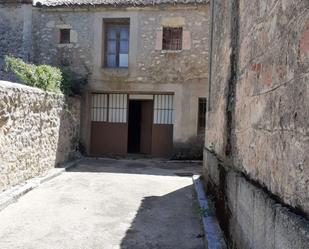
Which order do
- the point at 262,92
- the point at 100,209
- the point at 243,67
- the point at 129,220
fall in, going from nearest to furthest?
the point at 262,92 < the point at 243,67 < the point at 129,220 < the point at 100,209

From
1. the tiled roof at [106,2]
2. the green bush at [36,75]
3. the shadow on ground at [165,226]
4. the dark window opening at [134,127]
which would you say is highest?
the tiled roof at [106,2]

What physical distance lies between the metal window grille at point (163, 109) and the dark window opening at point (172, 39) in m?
1.80

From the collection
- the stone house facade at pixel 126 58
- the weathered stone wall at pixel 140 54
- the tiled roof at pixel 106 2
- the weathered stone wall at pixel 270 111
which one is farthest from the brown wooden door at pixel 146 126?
the weathered stone wall at pixel 270 111

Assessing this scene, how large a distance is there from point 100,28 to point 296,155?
1271 cm

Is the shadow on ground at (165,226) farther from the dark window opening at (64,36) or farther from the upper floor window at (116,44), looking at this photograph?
the dark window opening at (64,36)

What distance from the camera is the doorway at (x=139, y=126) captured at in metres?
15.0

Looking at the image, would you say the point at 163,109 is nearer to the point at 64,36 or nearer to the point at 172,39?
the point at 172,39

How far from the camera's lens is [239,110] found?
4.10 meters

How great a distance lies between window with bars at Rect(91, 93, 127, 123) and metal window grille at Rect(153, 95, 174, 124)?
120 cm

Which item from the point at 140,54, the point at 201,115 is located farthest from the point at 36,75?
the point at 201,115

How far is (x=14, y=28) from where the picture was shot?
1422 centimetres

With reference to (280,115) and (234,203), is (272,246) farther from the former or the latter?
(234,203)

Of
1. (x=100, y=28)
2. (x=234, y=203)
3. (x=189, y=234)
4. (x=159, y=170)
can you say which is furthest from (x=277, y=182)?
(x=100, y=28)

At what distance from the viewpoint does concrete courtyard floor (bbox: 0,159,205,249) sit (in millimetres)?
4961
